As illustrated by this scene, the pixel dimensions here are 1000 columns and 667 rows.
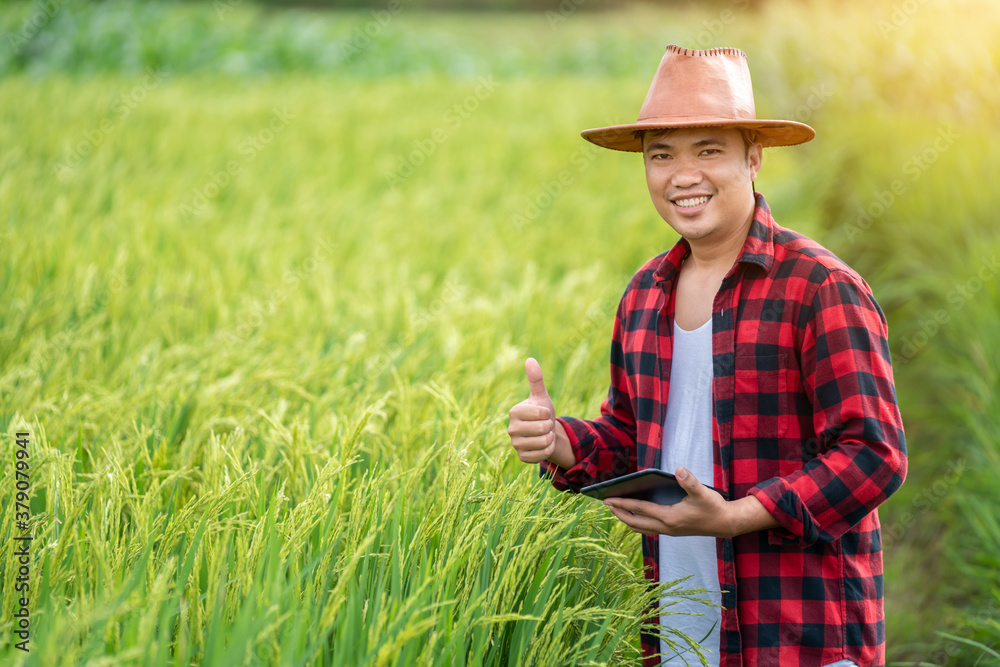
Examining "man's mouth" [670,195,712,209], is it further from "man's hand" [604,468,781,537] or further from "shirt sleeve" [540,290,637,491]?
"man's hand" [604,468,781,537]

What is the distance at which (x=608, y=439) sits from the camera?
1503 mm

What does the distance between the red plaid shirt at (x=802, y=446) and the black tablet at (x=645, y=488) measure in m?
0.12

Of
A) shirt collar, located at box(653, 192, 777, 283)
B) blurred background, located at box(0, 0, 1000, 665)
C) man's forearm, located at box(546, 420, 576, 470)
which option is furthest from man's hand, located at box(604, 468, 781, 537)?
shirt collar, located at box(653, 192, 777, 283)

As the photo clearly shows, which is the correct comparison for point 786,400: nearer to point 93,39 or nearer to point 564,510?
point 564,510

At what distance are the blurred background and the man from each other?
6.1 inches

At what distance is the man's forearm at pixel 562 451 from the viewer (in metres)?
1.38

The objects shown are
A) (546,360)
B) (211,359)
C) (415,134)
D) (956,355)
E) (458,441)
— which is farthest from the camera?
(415,134)

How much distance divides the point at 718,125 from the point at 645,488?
0.57 m

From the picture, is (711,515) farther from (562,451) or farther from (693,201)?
(693,201)

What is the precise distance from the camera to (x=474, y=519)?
4.54 ft

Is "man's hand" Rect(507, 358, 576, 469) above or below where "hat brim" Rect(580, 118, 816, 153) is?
below

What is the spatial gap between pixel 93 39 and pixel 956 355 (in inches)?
397

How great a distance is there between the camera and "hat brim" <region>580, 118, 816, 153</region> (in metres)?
1.25

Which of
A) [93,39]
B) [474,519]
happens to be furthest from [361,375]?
[93,39]
